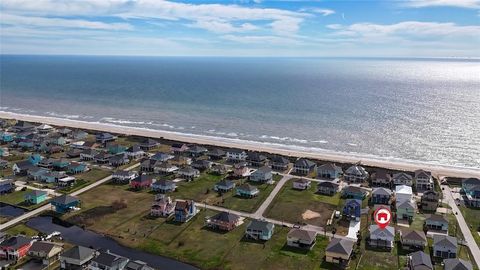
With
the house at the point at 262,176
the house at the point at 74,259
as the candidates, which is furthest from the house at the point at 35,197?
the house at the point at 262,176

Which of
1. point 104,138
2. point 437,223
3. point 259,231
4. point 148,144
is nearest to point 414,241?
point 437,223

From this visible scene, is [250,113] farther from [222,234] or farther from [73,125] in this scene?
[222,234]

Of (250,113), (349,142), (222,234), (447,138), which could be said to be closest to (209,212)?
(222,234)

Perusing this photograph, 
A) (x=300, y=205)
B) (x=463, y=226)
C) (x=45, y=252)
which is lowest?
(x=463, y=226)

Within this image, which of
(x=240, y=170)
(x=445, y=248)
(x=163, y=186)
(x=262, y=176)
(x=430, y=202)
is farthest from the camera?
(x=240, y=170)

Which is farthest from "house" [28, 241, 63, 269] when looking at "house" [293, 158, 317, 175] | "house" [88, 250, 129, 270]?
"house" [293, 158, 317, 175]

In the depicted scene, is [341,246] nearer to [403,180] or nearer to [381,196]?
[381,196]

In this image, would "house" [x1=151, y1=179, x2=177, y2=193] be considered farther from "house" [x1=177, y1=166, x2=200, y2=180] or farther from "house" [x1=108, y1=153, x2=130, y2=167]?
"house" [x1=108, y1=153, x2=130, y2=167]
